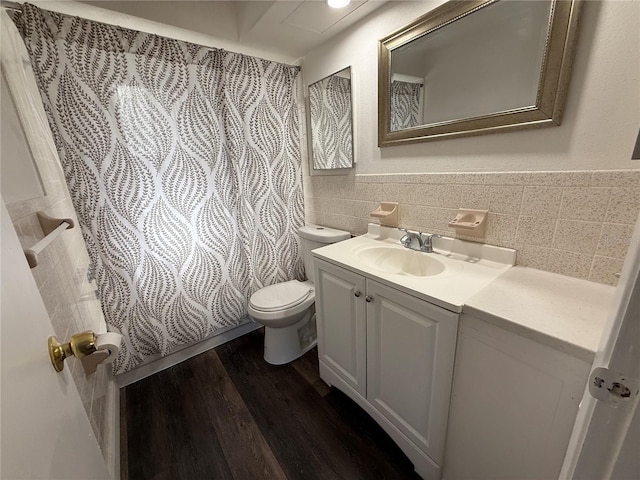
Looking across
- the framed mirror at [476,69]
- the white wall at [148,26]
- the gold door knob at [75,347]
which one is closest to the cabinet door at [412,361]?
the framed mirror at [476,69]

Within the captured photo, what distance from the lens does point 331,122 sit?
1.71 metres

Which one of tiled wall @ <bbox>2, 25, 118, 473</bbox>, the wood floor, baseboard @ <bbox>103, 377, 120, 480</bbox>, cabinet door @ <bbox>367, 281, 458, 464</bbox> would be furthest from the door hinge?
baseboard @ <bbox>103, 377, 120, 480</bbox>

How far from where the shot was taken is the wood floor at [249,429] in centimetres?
117

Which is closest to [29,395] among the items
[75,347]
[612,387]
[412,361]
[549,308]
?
[75,347]

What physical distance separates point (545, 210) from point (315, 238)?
1184 mm

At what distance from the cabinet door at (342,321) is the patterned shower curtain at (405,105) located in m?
0.80

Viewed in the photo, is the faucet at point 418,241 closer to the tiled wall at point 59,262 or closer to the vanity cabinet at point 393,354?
the vanity cabinet at point 393,354

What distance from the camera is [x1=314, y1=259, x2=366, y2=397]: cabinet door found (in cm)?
120

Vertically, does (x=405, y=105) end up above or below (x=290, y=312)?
above

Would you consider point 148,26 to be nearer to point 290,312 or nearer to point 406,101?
point 406,101

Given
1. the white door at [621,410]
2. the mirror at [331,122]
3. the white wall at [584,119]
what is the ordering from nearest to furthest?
the white door at [621,410] → the white wall at [584,119] → the mirror at [331,122]

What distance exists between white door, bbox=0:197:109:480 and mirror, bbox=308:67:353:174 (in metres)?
1.48

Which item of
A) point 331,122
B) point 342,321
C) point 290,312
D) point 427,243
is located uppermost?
point 331,122

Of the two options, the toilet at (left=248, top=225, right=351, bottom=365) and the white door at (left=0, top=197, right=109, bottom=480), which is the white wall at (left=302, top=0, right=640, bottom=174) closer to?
the toilet at (left=248, top=225, right=351, bottom=365)
